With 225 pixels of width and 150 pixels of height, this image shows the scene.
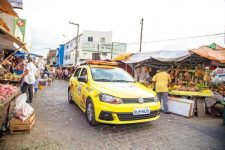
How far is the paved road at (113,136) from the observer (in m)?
4.06

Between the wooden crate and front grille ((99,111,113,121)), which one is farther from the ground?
front grille ((99,111,113,121))

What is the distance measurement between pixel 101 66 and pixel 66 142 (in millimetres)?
3229

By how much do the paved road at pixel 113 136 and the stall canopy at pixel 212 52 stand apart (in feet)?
9.05

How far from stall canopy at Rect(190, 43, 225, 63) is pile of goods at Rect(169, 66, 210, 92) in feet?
3.38

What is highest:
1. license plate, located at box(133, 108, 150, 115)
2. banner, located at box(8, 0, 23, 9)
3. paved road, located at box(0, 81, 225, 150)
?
banner, located at box(8, 0, 23, 9)

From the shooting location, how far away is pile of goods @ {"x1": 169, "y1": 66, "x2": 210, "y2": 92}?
8266mm

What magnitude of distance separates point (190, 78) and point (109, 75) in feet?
16.8

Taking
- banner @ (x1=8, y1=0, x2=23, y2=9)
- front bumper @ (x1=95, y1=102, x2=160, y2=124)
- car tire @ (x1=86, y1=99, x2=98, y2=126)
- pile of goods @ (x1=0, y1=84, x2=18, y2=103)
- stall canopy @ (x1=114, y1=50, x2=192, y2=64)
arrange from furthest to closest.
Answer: banner @ (x1=8, y1=0, x2=23, y2=9), stall canopy @ (x1=114, y1=50, x2=192, y2=64), car tire @ (x1=86, y1=99, x2=98, y2=126), front bumper @ (x1=95, y1=102, x2=160, y2=124), pile of goods @ (x1=0, y1=84, x2=18, y2=103)

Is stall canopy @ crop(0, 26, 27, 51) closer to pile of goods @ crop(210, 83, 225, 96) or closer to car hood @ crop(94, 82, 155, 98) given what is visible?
car hood @ crop(94, 82, 155, 98)

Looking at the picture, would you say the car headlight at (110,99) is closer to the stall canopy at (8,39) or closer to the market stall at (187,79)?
the stall canopy at (8,39)

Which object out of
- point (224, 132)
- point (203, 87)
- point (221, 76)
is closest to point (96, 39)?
point (221, 76)

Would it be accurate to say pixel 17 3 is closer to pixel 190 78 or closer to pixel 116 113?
pixel 116 113

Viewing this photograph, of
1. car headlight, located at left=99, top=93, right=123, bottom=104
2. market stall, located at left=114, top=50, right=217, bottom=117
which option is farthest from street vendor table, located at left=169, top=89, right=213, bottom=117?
car headlight, located at left=99, top=93, right=123, bottom=104

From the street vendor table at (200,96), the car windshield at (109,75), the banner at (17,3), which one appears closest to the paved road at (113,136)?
the street vendor table at (200,96)
